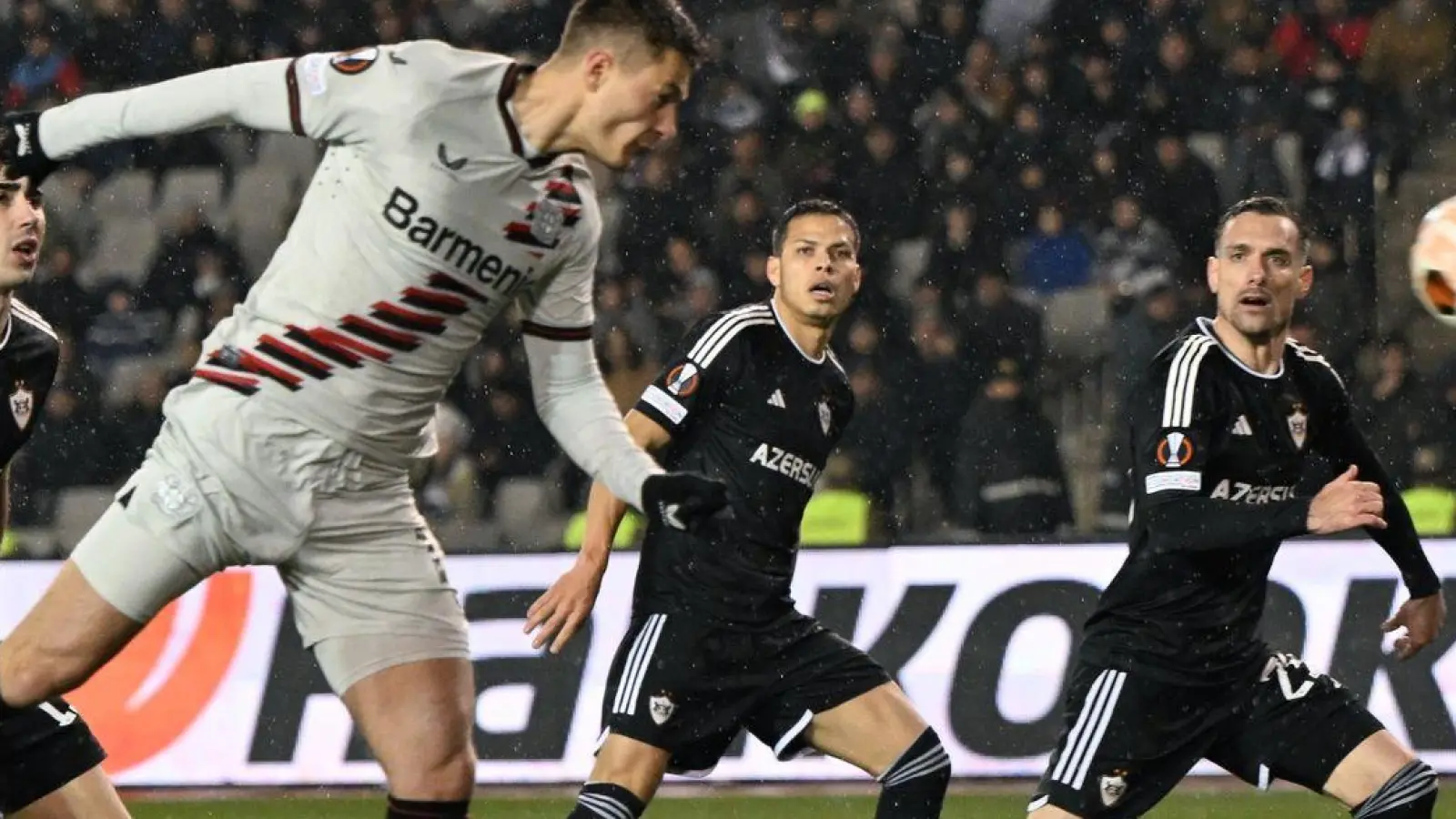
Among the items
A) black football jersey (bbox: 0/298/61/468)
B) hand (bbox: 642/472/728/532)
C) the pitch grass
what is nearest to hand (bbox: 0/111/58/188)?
black football jersey (bbox: 0/298/61/468)

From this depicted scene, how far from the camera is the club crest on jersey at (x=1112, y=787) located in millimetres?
5258

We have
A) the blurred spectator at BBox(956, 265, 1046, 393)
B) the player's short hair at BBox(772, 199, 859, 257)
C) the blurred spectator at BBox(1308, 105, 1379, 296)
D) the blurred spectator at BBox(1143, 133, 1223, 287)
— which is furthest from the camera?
the blurred spectator at BBox(1308, 105, 1379, 296)

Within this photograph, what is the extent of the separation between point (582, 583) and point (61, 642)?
1.30 m

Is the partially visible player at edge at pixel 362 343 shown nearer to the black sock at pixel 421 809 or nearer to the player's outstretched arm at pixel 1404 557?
the black sock at pixel 421 809

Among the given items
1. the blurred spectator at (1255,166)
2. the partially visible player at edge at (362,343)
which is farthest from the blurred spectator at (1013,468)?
the partially visible player at edge at (362,343)

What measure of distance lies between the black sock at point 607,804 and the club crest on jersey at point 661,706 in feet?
0.69

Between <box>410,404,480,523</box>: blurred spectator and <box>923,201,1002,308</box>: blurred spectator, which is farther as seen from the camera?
<box>923,201,1002,308</box>: blurred spectator

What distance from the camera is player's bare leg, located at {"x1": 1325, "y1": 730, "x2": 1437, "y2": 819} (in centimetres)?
519

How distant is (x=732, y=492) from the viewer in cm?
579

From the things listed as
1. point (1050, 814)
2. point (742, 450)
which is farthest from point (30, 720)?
point (1050, 814)

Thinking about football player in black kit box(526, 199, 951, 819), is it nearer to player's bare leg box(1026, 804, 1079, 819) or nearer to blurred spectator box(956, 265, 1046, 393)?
player's bare leg box(1026, 804, 1079, 819)

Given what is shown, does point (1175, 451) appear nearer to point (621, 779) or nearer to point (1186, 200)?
point (621, 779)

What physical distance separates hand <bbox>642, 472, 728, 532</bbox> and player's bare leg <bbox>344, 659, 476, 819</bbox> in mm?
522

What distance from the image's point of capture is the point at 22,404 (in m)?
5.25
